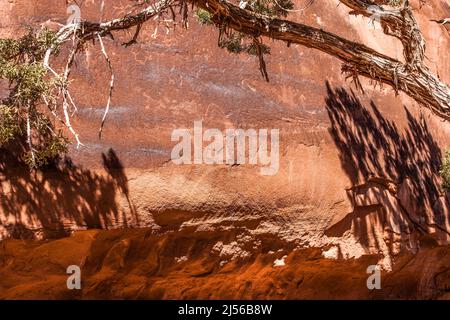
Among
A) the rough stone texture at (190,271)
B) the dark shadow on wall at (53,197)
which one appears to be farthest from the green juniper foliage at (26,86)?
the rough stone texture at (190,271)

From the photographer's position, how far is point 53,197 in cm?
754

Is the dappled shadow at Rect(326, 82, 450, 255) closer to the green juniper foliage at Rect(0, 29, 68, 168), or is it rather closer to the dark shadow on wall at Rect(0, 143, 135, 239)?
the dark shadow on wall at Rect(0, 143, 135, 239)

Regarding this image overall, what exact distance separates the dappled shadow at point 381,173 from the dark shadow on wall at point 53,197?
3067 millimetres

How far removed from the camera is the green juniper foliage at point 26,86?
622 cm

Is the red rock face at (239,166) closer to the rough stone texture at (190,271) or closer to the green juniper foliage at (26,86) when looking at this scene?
the rough stone texture at (190,271)

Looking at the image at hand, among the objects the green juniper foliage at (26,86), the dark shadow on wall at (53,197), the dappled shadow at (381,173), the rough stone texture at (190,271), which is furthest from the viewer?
the dappled shadow at (381,173)

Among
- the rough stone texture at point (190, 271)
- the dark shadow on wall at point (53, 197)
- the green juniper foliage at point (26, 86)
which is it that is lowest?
the rough stone texture at point (190, 271)

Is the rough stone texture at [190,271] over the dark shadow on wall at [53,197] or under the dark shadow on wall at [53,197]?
under

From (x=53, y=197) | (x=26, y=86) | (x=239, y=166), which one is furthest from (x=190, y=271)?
(x=26, y=86)

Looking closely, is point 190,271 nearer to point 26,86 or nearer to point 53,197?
point 53,197

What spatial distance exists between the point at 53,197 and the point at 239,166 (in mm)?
2268

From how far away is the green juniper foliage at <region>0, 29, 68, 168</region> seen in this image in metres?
6.22
